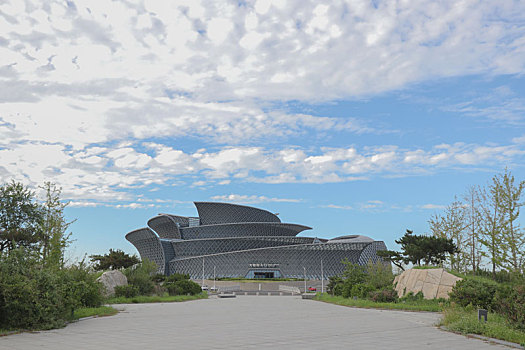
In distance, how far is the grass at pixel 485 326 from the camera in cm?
1187

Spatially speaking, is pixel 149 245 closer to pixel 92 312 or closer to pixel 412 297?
pixel 412 297

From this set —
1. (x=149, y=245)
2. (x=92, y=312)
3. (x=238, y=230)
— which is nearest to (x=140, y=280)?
(x=92, y=312)

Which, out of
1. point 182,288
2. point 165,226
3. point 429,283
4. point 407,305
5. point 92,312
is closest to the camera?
point 92,312

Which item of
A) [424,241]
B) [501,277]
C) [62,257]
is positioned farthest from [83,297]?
[501,277]

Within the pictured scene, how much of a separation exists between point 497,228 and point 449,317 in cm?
2010

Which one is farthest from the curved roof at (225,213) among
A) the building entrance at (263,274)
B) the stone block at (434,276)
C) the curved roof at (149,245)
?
the stone block at (434,276)

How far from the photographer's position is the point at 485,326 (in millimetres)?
13211

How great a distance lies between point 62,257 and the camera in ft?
79.6

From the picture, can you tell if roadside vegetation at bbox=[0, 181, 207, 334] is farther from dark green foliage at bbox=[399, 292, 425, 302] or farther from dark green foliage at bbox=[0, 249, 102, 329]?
dark green foliage at bbox=[399, 292, 425, 302]

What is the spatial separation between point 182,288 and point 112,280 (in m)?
11.5

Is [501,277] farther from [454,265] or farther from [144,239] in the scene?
[144,239]

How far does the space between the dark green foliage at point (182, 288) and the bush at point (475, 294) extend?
2792 centimetres

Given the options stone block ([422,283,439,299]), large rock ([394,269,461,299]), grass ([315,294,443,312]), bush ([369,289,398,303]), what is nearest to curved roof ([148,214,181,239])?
grass ([315,294,443,312])

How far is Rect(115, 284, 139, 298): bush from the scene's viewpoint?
31.2 meters
